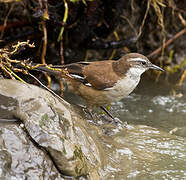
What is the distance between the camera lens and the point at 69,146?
3172mm

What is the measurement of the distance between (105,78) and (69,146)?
68.6 inches

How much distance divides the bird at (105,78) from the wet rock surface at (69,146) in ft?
1.14

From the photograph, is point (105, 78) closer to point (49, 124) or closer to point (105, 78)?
point (105, 78)

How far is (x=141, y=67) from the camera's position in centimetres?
495

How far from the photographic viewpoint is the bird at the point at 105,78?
4723mm

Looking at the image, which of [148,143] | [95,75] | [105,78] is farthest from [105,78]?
[148,143]

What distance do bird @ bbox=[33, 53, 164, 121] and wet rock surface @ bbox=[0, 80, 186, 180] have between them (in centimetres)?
35

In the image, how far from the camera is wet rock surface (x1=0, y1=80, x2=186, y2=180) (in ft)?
9.96

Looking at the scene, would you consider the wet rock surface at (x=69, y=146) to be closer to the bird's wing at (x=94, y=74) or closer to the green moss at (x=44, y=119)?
the green moss at (x=44, y=119)

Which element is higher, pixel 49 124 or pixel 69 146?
pixel 49 124

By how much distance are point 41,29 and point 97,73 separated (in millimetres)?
1503

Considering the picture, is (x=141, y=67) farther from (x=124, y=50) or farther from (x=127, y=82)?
(x=124, y=50)

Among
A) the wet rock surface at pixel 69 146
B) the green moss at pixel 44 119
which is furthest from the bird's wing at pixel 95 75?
the green moss at pixel 44 119

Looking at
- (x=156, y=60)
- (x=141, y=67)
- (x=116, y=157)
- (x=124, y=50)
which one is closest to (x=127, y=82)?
(x=141, y=67)
